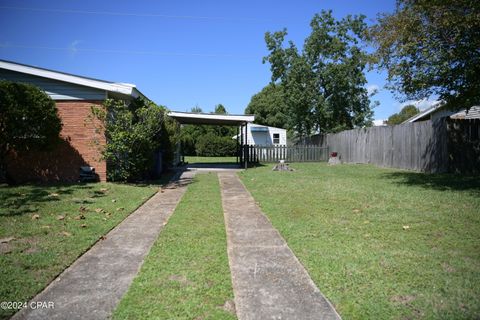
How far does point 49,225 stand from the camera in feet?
19.4

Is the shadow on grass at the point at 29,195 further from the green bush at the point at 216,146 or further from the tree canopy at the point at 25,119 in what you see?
the green bush at the point at 216,146

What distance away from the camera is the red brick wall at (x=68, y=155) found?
454 inches

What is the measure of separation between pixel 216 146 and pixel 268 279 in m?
33.5

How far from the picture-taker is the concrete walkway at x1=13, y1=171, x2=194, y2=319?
297cm

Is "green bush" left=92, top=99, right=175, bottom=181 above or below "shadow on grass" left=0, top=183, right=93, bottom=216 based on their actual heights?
above

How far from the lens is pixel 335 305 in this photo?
3064 mm

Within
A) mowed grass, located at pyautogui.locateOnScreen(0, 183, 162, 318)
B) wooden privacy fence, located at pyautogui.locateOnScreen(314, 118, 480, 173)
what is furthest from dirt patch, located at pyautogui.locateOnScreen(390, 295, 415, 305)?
wooden privacy fence, located at pyautogui.locateOnScreen(314, 118, 480, 173)

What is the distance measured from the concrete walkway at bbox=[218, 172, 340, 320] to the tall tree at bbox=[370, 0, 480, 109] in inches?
315

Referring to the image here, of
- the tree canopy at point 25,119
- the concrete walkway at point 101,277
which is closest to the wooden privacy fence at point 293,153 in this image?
the tree canopy at point 25,119

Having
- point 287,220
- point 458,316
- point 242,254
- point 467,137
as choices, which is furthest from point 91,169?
point 467,137

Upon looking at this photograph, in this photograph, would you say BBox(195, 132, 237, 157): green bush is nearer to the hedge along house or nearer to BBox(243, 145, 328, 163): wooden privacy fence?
BBox(243, 145, 328, 163): wooden privacy fence

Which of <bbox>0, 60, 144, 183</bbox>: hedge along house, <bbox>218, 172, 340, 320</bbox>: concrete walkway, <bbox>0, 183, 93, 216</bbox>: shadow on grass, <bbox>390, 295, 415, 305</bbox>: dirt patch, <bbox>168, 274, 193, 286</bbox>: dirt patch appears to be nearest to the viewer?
<bbox>218, 172, 340, 320</bbox>: concrete walkway

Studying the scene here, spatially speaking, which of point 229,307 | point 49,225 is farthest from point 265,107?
point 229,307

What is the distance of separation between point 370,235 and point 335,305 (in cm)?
246
